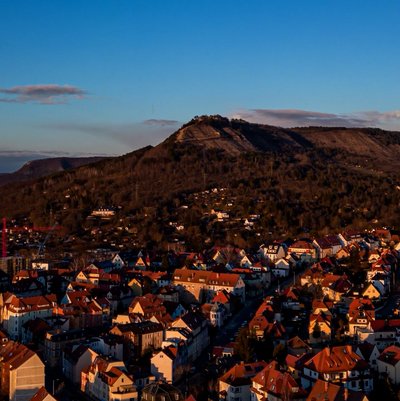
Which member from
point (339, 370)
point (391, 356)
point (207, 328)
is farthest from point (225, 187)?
point (339, 370)

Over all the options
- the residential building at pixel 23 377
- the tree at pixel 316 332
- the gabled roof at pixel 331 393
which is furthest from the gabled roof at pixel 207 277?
the gabled roof at pixel 331 393

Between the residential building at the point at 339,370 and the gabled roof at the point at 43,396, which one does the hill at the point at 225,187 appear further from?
the gabled roof at the point at 43,396

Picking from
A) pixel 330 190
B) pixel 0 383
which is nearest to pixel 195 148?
pixel 330 190

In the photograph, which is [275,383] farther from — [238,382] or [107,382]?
[107,382]

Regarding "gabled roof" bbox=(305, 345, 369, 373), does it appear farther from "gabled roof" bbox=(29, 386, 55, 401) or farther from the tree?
"gabled roof" bbox=(29, 386, 55, 401)

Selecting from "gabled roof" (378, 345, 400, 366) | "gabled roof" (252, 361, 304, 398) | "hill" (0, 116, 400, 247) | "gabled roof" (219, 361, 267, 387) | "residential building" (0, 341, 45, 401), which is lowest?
"residential building" (0, 341, 45, 401)

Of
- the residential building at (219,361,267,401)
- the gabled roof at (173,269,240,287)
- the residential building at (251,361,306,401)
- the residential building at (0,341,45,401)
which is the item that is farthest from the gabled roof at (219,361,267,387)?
the gabled roof at (173,269,240,287)
